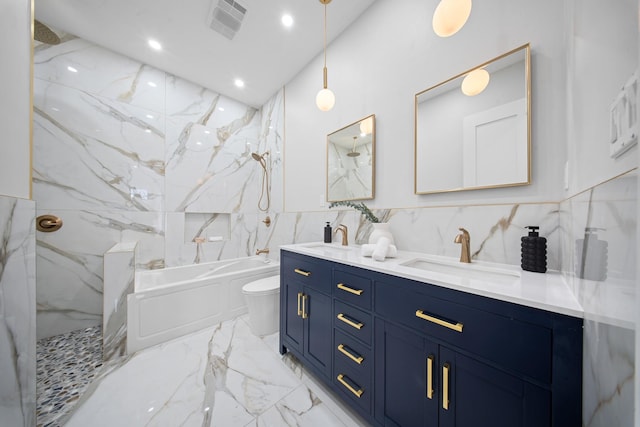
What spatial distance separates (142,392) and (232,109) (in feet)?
10.9

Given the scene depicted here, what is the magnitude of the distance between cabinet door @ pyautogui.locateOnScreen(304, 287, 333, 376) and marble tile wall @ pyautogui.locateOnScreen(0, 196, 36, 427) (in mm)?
1261

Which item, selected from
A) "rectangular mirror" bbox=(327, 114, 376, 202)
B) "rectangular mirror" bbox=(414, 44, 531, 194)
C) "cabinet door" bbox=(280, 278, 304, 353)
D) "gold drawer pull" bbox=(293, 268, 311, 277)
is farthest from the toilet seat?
"rectangular mirror" bbox=(414, 44, 531, 194)

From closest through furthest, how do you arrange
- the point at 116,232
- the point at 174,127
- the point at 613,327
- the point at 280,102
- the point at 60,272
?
the point at 613,327 < the point at 60,272 < the point at 116,232 < the point at 174,127 < the point at 280,102

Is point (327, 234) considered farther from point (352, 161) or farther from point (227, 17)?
point (227, 17)

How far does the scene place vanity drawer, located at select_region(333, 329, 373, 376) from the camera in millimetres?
1099

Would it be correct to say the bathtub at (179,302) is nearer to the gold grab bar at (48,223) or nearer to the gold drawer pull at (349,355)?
the gold grab bar at (48,223)

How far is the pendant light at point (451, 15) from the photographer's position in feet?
2.86

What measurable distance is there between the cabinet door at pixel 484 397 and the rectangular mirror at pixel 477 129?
0.89 meters

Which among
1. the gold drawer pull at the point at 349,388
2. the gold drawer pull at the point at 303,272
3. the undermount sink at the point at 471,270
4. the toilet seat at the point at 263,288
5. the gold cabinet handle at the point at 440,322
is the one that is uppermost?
the undermount sink at the point at 471,270

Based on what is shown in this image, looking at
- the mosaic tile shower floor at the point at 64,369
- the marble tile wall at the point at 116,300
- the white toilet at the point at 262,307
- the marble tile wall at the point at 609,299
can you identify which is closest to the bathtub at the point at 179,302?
the marble tile wall at the point at 116,300

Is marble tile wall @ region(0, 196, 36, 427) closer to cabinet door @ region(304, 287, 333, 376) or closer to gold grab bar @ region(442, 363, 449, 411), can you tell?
cabinet door @ region(304, 287, 333, 376)

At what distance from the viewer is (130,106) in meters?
2.44

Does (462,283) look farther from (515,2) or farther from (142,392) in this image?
(142,392)

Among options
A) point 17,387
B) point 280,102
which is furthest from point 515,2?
point 17,387
